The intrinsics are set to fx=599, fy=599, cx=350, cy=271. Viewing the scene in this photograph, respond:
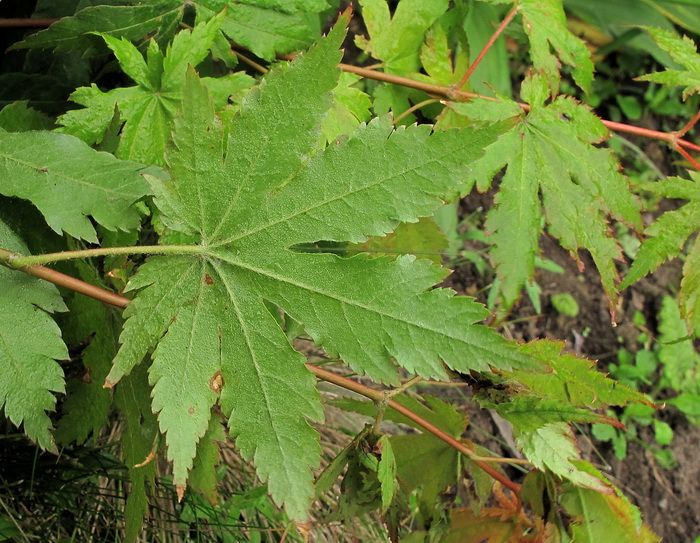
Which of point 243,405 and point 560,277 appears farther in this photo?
point 560,277

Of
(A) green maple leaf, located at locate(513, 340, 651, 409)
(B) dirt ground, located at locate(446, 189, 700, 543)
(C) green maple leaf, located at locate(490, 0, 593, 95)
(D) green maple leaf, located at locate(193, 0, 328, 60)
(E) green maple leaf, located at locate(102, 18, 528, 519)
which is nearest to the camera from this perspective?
(E) green maple leaf, located at locate(102, 18, 528, 519)

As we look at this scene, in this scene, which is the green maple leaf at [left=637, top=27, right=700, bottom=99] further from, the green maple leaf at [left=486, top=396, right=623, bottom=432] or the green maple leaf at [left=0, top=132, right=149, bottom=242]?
the green maple leaf at [left=0, top=132, right=149, bottom=242]

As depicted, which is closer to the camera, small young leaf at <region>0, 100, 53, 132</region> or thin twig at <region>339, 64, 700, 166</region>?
small young leaf at <region>0, 100, 53, 132</region>

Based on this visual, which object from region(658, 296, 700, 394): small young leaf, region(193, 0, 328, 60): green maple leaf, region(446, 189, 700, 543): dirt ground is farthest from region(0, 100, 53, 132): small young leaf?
region(658, 296, 700, 394): small young leaf

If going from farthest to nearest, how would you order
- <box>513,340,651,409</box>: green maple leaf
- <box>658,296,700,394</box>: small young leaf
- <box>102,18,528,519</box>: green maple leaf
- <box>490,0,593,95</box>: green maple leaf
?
<box>658,296,700,394</box>: small young leaf, <box>490,0,593,95</box>: green maple leaf, <box>513,340,651,409</box>: green maple leaf, <box>102,18,528,519</box>: green maple leaf

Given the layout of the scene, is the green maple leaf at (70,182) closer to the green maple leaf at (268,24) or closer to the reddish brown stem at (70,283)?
the reddish brown stem at (70,283)

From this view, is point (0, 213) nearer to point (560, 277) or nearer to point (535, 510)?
point (535, 510)

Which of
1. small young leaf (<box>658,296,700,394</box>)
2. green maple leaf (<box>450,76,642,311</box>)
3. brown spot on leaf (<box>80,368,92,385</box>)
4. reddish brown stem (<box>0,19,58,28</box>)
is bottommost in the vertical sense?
small young leaf (<box>658,296,700,394</box>)

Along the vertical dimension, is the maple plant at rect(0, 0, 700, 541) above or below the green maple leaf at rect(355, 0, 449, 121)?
below

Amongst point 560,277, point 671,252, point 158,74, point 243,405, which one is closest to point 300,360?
point 243,405
